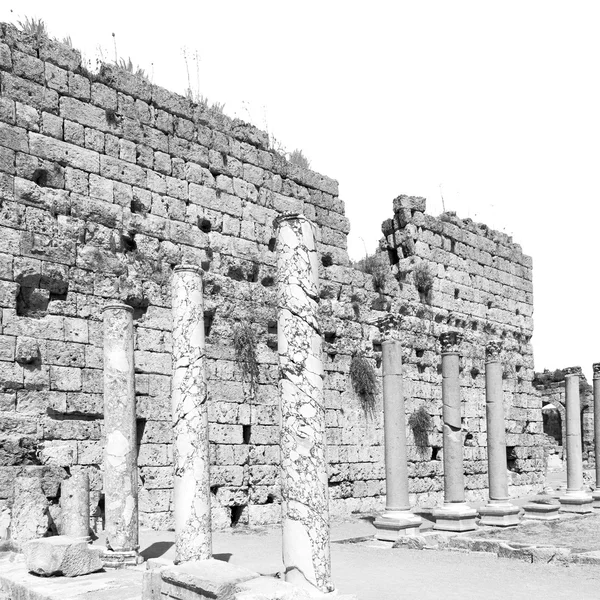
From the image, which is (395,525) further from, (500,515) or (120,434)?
(120,434)

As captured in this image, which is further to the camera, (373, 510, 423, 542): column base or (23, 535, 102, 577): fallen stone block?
(373, 510, 423, 542): column base

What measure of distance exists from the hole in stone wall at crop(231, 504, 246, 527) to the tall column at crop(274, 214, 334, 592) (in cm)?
566

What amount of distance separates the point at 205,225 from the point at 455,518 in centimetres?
593

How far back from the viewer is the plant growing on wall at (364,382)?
564 inches

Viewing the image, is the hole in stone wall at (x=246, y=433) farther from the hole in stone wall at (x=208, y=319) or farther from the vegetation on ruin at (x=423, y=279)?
the vegetation on ruin at (x=423, y=279)

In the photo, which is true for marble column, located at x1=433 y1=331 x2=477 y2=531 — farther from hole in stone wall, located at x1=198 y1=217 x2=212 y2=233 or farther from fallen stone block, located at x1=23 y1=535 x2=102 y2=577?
fallen stone block, located at x1=23 y1=535 x2=102 y2=577

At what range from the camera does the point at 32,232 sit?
1020cm

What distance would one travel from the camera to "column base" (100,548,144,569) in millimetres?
8219

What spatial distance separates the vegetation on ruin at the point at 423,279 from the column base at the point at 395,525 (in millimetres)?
6015

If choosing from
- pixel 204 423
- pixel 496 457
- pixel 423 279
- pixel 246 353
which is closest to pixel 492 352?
pixel 496 457

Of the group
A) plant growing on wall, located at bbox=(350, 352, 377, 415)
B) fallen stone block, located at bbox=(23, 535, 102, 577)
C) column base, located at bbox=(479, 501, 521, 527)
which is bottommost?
column base, located at bbox=(479, 501, 521, 527)

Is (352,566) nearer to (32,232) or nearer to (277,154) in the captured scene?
(32,232)

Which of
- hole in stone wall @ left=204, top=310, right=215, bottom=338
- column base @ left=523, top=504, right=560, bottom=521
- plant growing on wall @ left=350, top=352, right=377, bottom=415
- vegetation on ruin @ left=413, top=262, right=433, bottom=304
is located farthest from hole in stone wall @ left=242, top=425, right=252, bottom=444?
vegetation on ruin @ left=413, top=262, right=433, bottom=304

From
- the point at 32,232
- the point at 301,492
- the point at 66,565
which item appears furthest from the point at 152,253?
the point at 301,492
